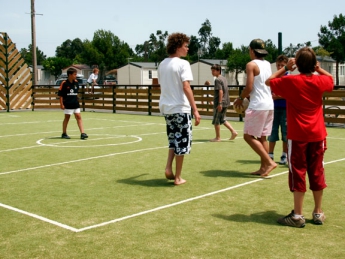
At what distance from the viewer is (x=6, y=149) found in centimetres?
1070

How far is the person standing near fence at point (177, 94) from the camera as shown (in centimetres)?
668

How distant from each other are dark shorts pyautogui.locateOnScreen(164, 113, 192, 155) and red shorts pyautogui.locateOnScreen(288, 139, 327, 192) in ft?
6.60

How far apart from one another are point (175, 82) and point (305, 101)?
222 centimetres

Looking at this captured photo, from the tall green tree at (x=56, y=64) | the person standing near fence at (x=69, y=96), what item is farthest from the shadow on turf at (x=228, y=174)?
the tall green tree at (x=56, y=64)

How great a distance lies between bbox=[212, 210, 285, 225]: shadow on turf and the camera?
5254 mm

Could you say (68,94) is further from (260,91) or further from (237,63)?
(237,63)

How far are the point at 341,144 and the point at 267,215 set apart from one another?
6.55 m

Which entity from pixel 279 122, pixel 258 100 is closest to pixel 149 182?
pixel 258 100

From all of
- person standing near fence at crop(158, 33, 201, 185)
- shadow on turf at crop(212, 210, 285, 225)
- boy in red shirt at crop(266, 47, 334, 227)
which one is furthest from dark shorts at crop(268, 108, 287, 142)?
boy in red shirt at crop(266, 47, 334, 227)

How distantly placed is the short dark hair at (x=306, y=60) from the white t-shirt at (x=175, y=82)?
203cm

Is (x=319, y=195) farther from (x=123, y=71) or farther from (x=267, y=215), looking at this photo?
(x=123, y=71)

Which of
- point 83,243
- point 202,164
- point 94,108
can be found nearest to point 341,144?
point 202,164

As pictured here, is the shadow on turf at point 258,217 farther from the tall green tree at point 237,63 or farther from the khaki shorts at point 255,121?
the tall green tree at point 237,63

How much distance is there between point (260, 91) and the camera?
23.8 ft
